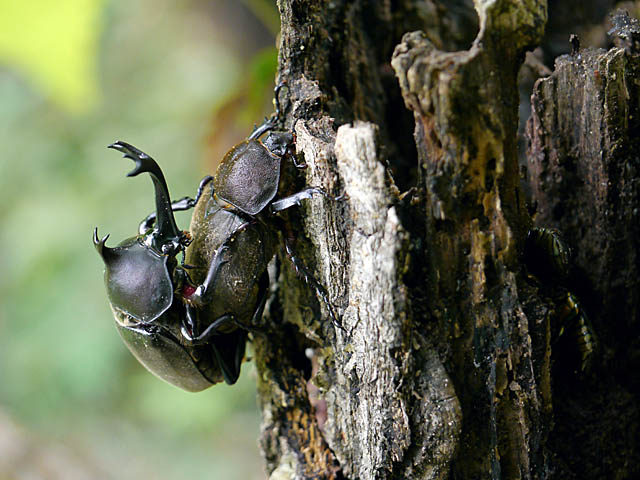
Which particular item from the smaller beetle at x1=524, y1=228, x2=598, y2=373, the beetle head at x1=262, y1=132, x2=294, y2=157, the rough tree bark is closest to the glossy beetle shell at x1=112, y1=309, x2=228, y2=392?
the rough tree bark

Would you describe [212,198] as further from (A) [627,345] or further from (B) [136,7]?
(B) [136,7]

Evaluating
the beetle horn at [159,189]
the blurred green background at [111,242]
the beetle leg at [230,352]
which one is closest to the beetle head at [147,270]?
the beetle horn at [159,189]

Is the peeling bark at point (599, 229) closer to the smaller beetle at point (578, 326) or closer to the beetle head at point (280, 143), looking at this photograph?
the smaller beetle at point (578, 326)

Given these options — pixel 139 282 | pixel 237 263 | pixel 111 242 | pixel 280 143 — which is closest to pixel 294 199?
pixel 280 143

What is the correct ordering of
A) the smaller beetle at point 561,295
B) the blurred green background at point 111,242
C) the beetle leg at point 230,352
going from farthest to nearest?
1. the blurred green background at point 111,242
2. the beetle leg at point 230,352
3. the smaller beetle at point 561,295

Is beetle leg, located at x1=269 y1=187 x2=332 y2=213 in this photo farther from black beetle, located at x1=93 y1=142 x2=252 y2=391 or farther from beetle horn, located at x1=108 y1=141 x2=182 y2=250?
beetle horn, located at x1=108 y1=141 x2=182 y2=250

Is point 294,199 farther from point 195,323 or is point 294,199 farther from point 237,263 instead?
point 195,323
